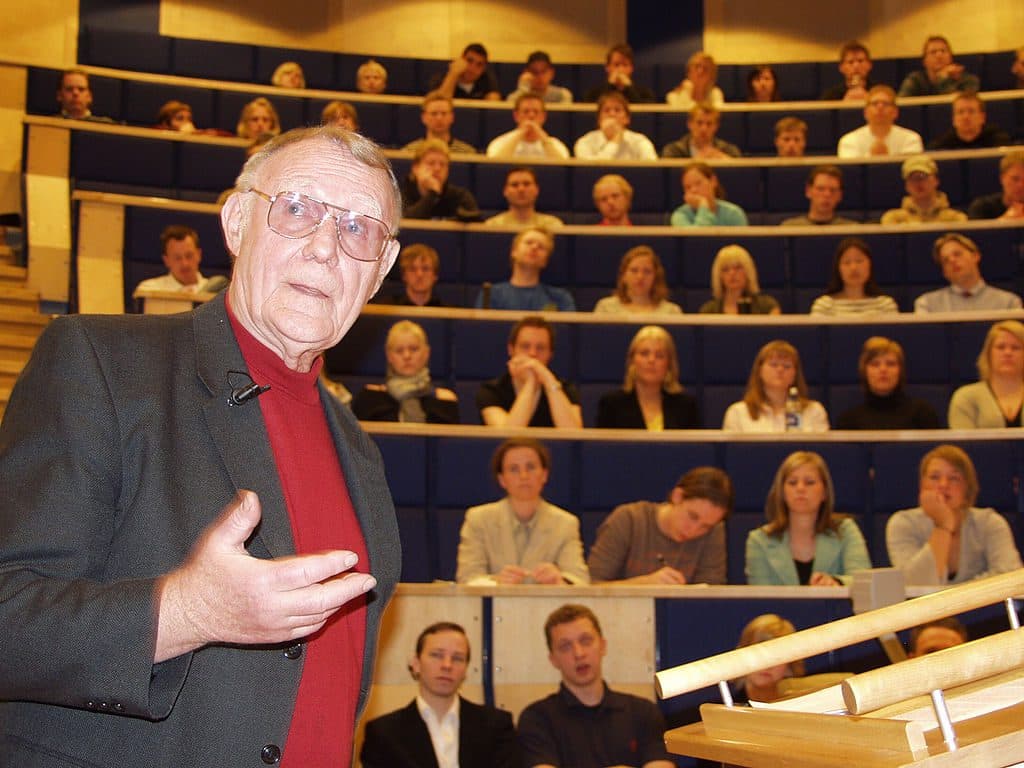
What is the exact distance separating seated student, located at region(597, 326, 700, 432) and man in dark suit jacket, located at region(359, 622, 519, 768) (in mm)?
Result: 1265

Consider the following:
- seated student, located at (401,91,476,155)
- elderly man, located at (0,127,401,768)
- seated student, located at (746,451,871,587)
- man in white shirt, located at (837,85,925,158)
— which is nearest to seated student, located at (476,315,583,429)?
seated student, located at (746,451,871,587)

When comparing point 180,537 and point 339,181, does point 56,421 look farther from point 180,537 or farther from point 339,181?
point 339,181

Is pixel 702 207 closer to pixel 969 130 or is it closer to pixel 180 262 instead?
pixel 969 130

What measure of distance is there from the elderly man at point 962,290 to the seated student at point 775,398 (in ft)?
3.16

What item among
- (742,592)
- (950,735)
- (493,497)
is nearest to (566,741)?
(742,592)

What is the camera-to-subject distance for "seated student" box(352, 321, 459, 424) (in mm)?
3605

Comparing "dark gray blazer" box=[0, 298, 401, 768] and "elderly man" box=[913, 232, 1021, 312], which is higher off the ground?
"elderly man" box=[913, 232, 1021, 312]

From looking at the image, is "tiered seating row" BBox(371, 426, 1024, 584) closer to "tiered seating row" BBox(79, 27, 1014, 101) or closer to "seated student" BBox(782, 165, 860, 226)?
"seated student" BBox(782, 165, 860, 226)

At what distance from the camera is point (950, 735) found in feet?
2.33

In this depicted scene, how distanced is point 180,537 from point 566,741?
1.83m

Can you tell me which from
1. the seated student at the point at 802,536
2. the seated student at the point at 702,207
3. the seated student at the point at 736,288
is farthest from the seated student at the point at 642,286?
the seated student at the point at 802,536

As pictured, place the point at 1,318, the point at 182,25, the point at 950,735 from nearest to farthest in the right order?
the point at 950,735
the point at 1,318
the point at 182,25

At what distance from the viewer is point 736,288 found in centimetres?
435

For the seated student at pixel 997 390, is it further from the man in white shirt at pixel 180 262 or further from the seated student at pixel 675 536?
the man in white shirt at pixel 180 262
